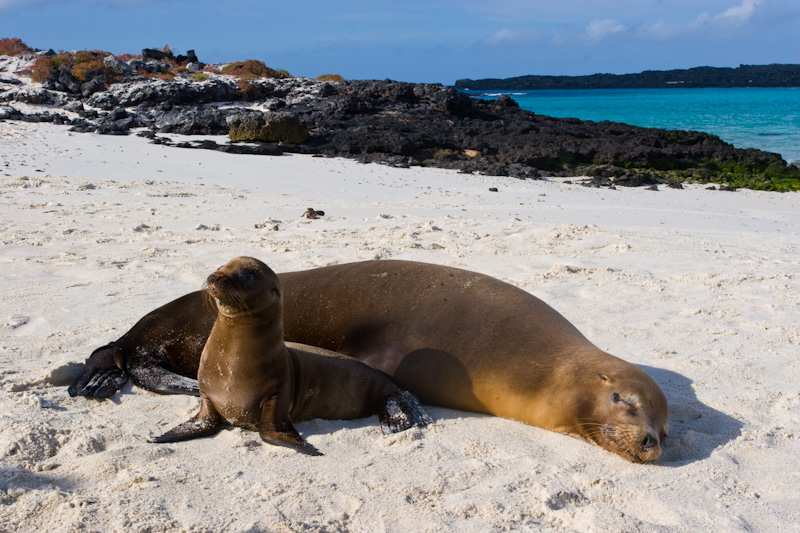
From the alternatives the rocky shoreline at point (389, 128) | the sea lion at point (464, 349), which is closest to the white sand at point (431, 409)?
the sea lion at point (464, 349)

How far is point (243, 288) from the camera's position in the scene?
3309 mm

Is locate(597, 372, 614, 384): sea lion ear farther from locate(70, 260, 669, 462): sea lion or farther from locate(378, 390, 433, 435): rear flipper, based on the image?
locate(378, 390, 433, 435): rear flipper

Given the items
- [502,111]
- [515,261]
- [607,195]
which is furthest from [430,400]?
[502,111]

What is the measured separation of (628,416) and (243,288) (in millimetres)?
1882

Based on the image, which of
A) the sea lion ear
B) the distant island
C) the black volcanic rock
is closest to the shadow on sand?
the sea lion ear

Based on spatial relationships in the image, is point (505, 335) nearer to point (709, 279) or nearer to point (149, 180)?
point (709, 279)

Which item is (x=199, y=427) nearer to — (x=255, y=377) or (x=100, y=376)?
(x=255, y=377)

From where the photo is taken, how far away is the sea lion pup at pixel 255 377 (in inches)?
130

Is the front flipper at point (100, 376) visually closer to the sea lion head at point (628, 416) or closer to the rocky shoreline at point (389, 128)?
the sea lion head at point (628, 416)

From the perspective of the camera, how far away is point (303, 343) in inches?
164

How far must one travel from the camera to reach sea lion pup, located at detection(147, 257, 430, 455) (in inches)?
130

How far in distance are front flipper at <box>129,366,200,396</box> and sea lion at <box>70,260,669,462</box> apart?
0.04 feet

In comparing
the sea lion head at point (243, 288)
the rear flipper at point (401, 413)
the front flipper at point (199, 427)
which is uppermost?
the sea lion head at point (243, 288)

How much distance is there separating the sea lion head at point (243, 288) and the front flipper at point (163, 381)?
0.65 metres
